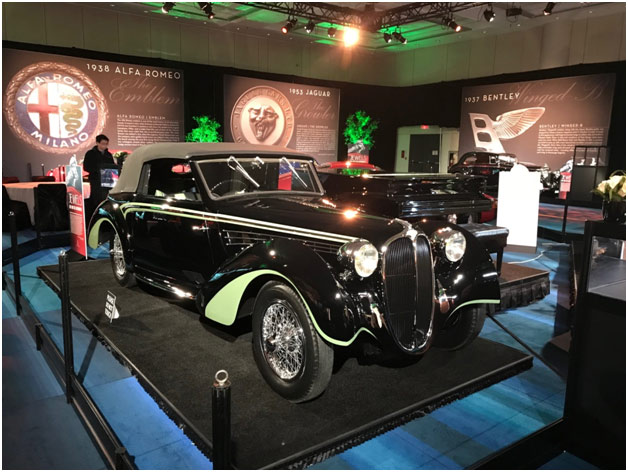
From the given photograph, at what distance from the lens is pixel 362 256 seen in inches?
100.0

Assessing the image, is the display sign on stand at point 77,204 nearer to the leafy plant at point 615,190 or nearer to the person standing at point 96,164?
the person standing at point 96,164

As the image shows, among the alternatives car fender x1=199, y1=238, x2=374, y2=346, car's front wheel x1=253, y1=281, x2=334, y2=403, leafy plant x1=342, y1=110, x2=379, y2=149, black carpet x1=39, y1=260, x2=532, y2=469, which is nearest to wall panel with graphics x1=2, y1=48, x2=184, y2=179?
leafy plant x1=342, y1=110, x2=379, y2=149

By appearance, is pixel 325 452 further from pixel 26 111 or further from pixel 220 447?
pixel 26 111

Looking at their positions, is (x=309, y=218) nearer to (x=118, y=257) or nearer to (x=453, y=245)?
(x=453, y=245)

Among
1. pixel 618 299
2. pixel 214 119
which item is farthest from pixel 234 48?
pixel 618 299

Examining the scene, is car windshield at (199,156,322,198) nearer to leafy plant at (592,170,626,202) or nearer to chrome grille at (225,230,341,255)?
chrome grille at (225,230,341,255)

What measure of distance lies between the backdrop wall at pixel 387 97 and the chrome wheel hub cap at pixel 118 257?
9.57 metres

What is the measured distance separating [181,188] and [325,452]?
9.50 feet

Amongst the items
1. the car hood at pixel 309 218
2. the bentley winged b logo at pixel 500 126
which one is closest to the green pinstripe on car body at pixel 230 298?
the car hood at pixel 309 218

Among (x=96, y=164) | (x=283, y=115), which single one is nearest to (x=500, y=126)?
(x=283, y=115)

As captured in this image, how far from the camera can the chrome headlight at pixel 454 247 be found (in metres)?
3.02

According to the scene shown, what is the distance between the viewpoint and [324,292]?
7.98 feet

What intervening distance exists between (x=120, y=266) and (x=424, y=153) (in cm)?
1554

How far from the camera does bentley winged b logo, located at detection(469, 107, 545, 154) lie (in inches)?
580
